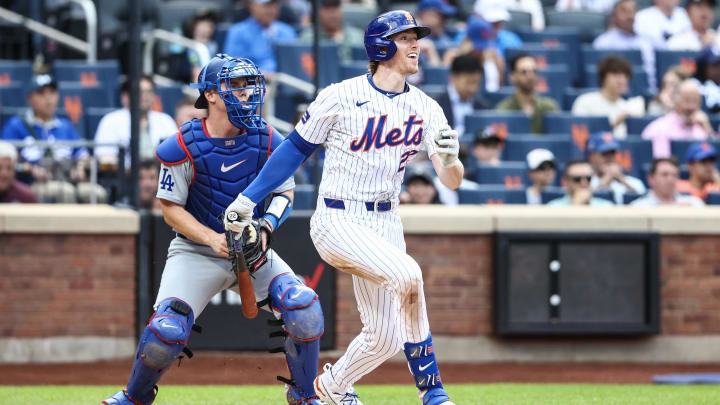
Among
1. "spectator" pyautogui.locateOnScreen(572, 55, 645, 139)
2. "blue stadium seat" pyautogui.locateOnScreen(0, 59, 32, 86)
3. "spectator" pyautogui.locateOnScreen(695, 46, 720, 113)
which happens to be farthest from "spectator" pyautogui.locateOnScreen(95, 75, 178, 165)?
"spectator" pyautogui.locateOnScreen(695, 46, 720, 113)

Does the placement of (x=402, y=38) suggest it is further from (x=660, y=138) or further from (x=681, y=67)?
(x=681, y=67)

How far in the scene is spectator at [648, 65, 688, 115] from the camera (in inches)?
460

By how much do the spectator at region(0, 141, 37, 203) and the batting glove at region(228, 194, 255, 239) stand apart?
429 centimetres

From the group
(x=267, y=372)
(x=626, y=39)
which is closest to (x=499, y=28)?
(x=626, y=39)

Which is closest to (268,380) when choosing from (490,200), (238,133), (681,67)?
(490,200)

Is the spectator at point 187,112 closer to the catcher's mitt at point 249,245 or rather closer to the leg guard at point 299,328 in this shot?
the leg guard at point 299,328

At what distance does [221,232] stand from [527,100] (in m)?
5.91

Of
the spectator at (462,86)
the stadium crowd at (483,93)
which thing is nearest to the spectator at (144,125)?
the stadium crowd at (483,93)

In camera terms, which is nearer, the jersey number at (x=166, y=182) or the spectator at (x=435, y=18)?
the jersey number at (x=166, y=182)

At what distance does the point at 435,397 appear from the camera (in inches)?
227

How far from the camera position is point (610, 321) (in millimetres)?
9656

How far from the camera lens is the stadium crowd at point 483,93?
1005 cm

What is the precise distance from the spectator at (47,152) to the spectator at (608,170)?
13.7ft

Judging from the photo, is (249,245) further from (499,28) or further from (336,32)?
(499,28)
